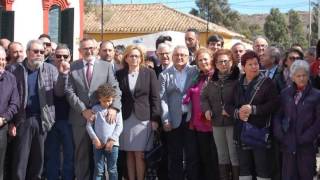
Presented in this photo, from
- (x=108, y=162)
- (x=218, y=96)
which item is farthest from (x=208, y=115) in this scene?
(x=108, y=162)

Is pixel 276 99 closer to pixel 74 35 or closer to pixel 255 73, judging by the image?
pixel 255 73

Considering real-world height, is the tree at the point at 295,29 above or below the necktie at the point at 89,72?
above

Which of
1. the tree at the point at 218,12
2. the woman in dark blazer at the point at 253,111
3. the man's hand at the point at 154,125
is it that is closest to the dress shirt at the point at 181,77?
the man's hand at the point at 154,125

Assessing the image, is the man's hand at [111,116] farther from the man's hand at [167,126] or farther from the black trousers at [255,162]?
the black trousers at [255,162]

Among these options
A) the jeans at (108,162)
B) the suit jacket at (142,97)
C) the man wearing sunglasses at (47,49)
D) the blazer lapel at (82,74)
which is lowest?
the jeans at (108,162)

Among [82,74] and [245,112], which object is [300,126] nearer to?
[245,112]

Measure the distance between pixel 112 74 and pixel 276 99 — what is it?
2.26 meters

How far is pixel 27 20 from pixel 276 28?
2007 inches

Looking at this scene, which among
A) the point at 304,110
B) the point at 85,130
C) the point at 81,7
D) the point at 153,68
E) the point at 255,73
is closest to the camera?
the point at 304,110

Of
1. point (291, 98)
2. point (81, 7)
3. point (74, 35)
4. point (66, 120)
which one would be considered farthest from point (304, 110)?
point (81, 7)

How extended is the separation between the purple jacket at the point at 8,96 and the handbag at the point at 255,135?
2908mm

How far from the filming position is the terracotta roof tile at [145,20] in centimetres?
5075

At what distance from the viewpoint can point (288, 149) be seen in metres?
6.64

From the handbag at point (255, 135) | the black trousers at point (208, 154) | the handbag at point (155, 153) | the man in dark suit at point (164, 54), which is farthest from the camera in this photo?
the man in dark suit at point (164, 54)
